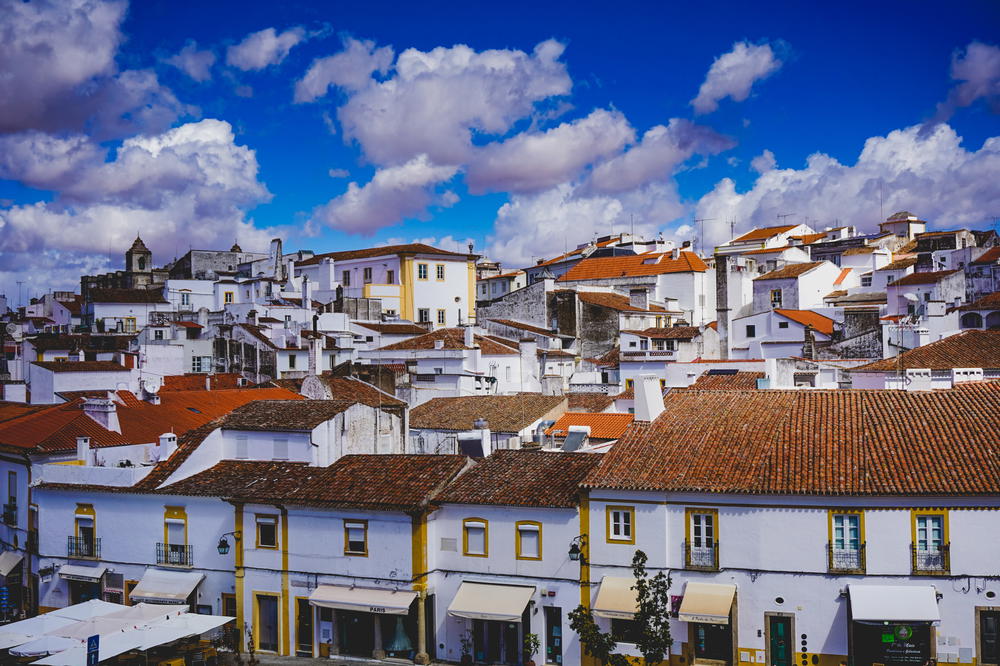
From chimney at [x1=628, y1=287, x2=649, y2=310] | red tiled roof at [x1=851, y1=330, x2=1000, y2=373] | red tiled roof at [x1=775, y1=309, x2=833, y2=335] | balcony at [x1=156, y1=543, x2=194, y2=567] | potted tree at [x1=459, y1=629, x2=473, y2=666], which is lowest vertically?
potted tree at [x1=459, y1=629, x2=473, y2=666]

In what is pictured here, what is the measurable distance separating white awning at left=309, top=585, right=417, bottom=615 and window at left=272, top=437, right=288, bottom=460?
15.9 ft

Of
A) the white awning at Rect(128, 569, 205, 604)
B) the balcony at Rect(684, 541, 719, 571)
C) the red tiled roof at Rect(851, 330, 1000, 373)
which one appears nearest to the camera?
the balcony at Rect(684, 541, 719, 571)

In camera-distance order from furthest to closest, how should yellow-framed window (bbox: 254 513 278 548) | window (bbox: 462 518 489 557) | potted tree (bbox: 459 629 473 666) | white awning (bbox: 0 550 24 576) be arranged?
white awning (bbox: 0 550 24 576) → yellow-framed window (bbox: 254 513 278 548) → window (bbox: 462 518 489 557) → potted tree (bbox: 459 629 473 666)

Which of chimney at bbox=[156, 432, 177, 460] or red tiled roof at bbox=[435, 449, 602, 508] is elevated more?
chimney at bbox=[156, 432, 177, 460]

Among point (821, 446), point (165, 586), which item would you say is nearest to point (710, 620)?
point (821, 446)

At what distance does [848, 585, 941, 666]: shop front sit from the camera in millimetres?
22125

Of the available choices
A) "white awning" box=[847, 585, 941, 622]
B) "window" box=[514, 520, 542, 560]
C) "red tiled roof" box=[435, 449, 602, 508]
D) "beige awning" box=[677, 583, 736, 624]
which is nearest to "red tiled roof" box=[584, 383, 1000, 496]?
"red tiled roof" box=[435, 449, 602, 508]

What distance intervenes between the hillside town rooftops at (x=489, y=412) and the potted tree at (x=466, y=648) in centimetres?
1380

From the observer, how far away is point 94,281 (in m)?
103

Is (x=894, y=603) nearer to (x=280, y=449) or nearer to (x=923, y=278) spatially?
(x=280, y=449)

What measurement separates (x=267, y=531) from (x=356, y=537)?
285cm

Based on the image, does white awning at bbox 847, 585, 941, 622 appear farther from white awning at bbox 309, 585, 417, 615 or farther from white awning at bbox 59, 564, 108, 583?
white awning at bbox 59, 564, 108, 583

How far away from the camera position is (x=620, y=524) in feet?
81.5

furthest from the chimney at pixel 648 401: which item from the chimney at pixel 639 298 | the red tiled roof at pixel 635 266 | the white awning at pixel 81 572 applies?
the red tiled roof at pixel 635 266
